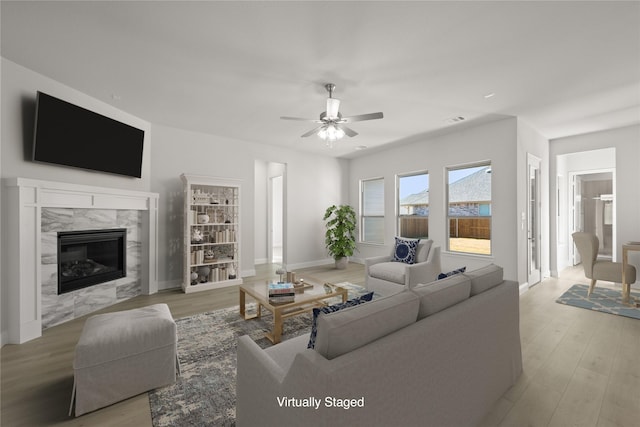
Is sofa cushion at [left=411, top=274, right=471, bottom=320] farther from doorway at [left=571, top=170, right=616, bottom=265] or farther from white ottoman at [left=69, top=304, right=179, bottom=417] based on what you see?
doorway at [left=571, top=170, right=616, bottom=265]

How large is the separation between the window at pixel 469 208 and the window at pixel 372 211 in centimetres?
179

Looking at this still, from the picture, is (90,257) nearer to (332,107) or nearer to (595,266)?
(332,107)

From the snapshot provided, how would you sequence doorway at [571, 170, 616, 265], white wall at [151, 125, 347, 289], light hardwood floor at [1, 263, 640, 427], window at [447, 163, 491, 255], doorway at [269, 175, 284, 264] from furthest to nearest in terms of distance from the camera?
1. doorway at [269, 175, 284, 264]
2. doorway at [571, 170, 616, 265]
3. window at [447, 163, 491, 255]
4. white wall at [151, 125, 347, 289]
5. light hardwood floor at [1, 263, 640, 427]

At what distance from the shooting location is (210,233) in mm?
4754

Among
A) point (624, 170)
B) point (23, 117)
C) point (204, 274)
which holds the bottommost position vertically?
point (204, 274)

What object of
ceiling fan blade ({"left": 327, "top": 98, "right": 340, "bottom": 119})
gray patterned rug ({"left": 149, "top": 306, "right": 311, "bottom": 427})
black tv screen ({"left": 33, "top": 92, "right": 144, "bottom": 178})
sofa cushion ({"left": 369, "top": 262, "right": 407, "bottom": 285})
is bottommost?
gray patterned rug ({"left": 149, "top": 306, "right": 311, "bottom": 427})

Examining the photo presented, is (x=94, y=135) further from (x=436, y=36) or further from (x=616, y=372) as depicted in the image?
(x=616, y=372)

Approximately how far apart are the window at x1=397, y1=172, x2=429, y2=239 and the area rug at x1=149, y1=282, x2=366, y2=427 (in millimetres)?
3619

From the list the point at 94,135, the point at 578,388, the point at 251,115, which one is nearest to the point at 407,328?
the point at 578,388

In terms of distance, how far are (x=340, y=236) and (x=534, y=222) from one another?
12.2ft


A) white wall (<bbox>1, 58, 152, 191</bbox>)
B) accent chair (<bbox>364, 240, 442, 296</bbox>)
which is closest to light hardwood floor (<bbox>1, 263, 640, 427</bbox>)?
accent chair (<bbox>364, 240, 442, 296</bbox>)

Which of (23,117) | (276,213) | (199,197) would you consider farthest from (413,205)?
(23,117)

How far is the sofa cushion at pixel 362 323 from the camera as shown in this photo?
1083mm

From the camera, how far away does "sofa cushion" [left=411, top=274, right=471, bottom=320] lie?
1.50 meters
